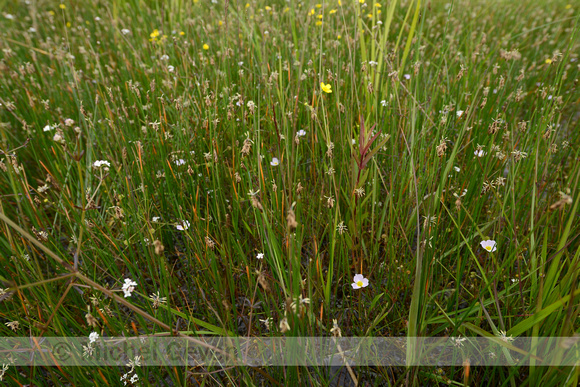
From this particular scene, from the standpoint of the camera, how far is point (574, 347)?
102cm

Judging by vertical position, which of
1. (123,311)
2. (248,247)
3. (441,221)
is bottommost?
(123,311)

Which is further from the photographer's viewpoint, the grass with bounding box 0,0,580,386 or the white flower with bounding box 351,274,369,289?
the white flower with bounding box 351,274,369,289

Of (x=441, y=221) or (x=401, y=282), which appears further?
(x=441, y=221)

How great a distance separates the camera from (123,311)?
1569 mm

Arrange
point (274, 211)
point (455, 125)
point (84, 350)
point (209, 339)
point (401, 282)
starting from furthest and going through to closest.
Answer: point (455, 125)
point (274, 211)
point (401, 282)
point (209, 339)
point (84, 350)

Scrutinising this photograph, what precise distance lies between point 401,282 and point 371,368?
0.37 m

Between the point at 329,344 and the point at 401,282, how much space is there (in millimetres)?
411

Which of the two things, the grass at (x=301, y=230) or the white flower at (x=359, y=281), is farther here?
the white flower at (x=359, y=281)

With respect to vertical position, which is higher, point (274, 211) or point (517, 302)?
point (274, 211)

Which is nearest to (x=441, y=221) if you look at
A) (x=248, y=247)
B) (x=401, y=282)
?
(x=401, y=282)

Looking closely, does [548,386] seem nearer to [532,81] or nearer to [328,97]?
[328,97]

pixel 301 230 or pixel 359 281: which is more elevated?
pixel 301 230

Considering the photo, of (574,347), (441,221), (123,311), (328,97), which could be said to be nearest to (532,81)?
(328,97)

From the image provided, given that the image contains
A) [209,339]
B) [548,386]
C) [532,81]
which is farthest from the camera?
[532,81]
